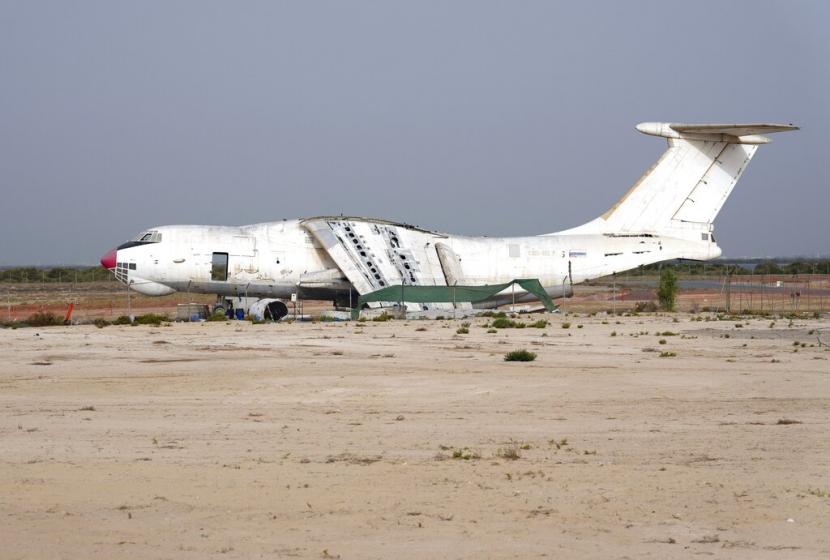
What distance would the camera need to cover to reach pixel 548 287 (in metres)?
41.2

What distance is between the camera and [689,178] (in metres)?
39.9

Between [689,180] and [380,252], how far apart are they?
11.6 meters

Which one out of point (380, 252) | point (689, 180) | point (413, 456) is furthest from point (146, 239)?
point (413, 456)

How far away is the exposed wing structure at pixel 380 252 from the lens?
127ft

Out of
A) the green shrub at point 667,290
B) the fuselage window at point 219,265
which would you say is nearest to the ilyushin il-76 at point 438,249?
the fuselage window at point 219,265

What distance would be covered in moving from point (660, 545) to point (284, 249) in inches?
1275

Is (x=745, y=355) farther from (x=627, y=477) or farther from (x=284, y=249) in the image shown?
(x=284, y=249)

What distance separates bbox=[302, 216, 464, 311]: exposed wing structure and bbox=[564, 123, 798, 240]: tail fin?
25.2 feet

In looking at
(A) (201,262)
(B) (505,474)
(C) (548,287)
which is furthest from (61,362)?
(C) (548,287)

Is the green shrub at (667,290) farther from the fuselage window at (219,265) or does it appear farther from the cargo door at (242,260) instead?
the fuselage window at (219,265)

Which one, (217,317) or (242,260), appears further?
(242,260)

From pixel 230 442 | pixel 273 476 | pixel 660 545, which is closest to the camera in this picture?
pixel 660 545

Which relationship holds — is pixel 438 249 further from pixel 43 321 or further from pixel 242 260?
pixel 43 321

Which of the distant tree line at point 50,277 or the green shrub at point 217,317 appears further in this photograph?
the distant tree line at point 50,277
